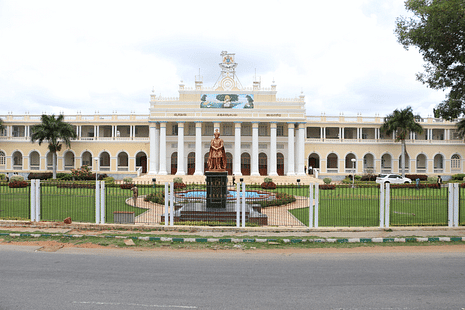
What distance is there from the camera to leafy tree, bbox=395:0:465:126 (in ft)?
39.3

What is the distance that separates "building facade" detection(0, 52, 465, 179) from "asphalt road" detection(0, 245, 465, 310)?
28493 mm

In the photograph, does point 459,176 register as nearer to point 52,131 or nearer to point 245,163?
point 245,163

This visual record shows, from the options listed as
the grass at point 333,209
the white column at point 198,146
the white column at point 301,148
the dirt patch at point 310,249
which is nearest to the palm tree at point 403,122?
the white column at point 301,148

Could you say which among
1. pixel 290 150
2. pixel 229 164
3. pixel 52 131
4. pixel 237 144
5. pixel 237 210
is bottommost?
pixel 237 210

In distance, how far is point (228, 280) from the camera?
Result: 20.3 feet

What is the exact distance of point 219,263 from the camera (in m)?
7.42

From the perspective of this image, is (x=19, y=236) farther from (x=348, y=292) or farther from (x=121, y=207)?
(x=348, y=292)

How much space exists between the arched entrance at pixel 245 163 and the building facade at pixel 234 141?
13cm

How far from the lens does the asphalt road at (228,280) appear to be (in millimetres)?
5102

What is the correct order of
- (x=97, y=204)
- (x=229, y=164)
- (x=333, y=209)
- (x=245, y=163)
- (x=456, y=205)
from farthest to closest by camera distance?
1. (x=245, y=163)
2. (x=229, y=164)
3. (x=333, y=209)
4. (x=97, y=204)
5. (x=456, y=205)

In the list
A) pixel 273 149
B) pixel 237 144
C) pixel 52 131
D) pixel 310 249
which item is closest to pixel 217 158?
pixel 310 249

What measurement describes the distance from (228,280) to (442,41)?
13.1 meters

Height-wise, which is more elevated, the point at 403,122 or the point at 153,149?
the point at 403,122

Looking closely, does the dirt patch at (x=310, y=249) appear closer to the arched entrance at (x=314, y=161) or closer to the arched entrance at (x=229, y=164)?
the arched entrance at (x=229, y=164)
